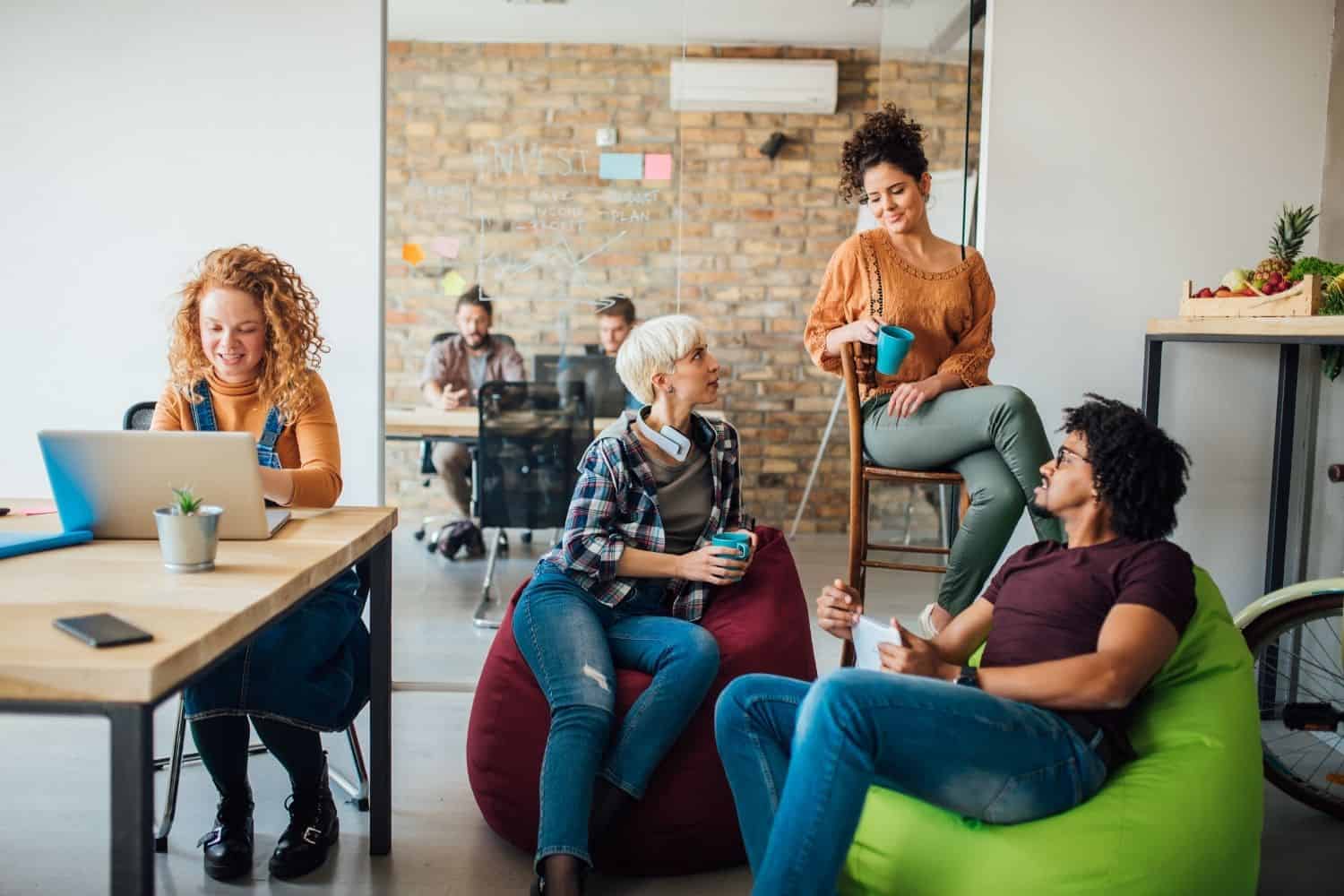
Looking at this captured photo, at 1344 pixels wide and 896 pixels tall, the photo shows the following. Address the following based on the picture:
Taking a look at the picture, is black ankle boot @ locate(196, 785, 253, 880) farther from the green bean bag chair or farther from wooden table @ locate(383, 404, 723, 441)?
wooden table @ locate(383, 404, 723, 441)

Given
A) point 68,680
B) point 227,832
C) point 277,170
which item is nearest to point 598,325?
point 277,170

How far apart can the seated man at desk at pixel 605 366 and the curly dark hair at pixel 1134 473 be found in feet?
6.73

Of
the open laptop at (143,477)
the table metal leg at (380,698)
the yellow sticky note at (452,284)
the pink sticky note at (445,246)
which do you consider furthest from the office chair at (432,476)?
the open laptop at (143,477)

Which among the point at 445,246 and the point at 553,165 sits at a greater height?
the point at 553,165

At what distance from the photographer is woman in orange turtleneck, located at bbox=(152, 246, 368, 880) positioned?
2104 millimetres

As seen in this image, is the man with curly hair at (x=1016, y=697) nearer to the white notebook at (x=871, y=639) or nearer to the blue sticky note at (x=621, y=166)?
the white notebook at (x=871, y=639)

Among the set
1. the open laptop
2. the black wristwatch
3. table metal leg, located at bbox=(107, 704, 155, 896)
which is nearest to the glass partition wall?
the open laptop

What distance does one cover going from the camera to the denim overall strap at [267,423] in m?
2.37

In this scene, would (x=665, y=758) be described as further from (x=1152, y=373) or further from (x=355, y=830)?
(x=1152, y=373)

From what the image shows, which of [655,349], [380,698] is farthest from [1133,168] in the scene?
[380,698]

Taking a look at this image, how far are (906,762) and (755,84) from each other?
2969 mm

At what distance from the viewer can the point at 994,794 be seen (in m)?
1.67

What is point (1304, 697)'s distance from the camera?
3.24 metres

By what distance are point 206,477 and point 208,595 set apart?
40 cm
